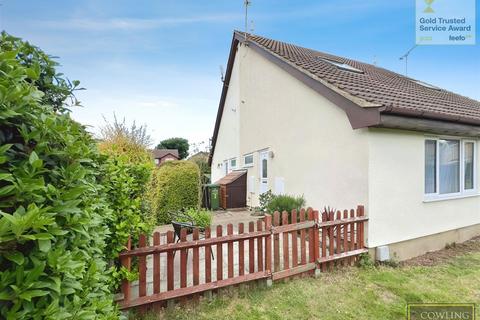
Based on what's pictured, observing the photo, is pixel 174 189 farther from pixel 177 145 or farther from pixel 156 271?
pixel 177 145

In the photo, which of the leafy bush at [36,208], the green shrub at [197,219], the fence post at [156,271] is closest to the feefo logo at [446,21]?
the green shrub at [197,219]

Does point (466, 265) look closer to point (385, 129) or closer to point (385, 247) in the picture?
point (385, 247)

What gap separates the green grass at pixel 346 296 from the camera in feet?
10.8

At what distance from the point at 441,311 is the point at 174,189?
7.58 meters

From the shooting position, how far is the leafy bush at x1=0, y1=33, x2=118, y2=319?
1.12 meters

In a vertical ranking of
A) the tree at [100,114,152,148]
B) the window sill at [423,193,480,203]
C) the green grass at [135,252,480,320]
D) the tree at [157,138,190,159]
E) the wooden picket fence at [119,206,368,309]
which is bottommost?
the green grass at [135,252,480,320]

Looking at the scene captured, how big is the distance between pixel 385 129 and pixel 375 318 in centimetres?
347

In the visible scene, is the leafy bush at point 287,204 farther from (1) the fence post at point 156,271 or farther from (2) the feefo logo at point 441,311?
A: (1) the fence post at point 156,271

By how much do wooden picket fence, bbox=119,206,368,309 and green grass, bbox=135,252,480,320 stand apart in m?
0.20

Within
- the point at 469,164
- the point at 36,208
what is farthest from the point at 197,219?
the point at 469,164

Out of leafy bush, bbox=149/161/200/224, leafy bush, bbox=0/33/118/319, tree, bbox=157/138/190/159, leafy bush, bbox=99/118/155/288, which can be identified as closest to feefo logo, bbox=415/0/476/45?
leafy bush, bbox=149/161/200/224

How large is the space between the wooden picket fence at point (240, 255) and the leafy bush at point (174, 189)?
3927 millimetres

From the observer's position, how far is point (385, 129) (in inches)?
200

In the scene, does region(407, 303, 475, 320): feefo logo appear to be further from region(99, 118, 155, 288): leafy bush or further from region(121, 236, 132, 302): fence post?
region(99, 118, 155, 288): leafy bush
